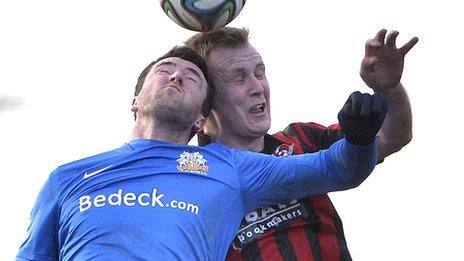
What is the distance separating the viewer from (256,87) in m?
7.26

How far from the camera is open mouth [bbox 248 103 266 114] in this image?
7207 millimetres

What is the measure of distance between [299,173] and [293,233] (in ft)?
1.72

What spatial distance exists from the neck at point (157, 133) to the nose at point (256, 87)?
704 mm

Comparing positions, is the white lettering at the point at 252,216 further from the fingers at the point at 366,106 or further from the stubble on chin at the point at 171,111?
the fingers at the point at 366,106

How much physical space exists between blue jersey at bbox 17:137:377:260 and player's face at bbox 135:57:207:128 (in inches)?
7.1

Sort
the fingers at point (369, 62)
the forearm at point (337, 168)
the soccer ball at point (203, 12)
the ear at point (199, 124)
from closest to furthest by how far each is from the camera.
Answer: the forearm at point (337, 168) → the fingers at point (369, 62) → the ear at point (199, 124) → the soccer ball at point (203, 12)

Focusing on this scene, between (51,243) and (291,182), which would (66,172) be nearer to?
(51,243)

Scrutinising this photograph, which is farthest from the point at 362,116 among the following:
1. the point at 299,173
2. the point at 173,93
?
the point at 173,93

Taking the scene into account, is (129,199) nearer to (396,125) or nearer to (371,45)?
(371,45)

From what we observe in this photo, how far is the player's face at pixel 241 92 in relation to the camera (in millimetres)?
7191

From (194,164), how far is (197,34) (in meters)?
1.47

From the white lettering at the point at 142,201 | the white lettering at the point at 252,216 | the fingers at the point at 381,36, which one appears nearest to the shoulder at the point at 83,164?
the white lettering at the point at 142,201

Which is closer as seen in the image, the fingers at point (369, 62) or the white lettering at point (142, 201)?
the white lettering at point (142, 201)

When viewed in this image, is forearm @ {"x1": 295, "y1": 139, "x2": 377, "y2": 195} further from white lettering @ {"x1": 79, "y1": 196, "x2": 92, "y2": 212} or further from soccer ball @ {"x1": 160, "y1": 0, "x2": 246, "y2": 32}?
soccer ball @ {"x1": 160, "y1": 0, "x2": 246, "y2": 32}
